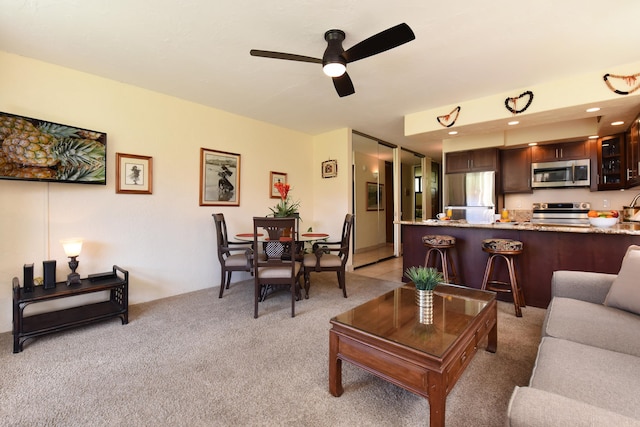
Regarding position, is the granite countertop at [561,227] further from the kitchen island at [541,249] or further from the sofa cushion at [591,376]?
the sofa cushion at [591,376]

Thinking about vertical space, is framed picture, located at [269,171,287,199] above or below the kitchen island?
above

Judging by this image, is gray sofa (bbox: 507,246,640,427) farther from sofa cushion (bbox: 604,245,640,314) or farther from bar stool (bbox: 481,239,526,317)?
bar stool (bbox: 481,239,526,317)

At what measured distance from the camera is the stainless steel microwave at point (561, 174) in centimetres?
450

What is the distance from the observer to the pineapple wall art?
2416 mm

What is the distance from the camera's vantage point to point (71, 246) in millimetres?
2566

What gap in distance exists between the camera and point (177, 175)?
3596mm

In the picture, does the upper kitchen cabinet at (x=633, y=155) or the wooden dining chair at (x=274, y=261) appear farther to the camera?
the upper kitchen cabinet at (x=633, y=155)

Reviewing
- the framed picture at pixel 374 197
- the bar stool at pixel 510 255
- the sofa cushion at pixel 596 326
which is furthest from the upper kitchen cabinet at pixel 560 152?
the sofa cushion at pixel 596 326

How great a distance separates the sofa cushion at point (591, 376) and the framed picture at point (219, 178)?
3.77 meters

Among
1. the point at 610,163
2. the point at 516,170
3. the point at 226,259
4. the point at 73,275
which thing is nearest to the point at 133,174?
the point at 73,275

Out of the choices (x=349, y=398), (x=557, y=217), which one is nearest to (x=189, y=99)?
(x=349, y=398)

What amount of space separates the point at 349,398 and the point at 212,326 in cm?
154

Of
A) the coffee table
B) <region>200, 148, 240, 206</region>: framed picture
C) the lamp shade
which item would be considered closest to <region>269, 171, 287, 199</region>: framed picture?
<region>200, 148, 240, 206</region>: framed picture

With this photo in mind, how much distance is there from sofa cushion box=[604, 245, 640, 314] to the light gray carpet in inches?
25.7
